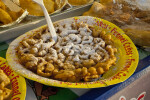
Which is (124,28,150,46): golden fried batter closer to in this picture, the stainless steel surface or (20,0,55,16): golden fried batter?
the stainless steel surface

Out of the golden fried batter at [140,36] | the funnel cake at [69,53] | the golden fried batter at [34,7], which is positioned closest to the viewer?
the funnel cake at [69,53]

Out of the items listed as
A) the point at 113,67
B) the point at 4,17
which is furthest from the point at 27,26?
the point at 113,67

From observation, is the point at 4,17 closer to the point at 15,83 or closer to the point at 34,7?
the point at 34,7

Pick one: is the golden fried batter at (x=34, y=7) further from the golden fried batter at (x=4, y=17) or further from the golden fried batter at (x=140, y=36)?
the golden fried batter at (x=140, y=36)

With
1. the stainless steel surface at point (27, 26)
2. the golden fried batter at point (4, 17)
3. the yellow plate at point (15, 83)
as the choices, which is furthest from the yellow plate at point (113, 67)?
the golden fried batter at point (4, 17)

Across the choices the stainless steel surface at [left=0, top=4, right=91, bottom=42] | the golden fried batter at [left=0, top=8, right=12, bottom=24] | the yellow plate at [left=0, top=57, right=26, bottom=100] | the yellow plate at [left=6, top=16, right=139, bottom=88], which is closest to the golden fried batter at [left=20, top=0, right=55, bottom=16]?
the stainless steel surface at [left=0, top=4, right=91, bottom=42]

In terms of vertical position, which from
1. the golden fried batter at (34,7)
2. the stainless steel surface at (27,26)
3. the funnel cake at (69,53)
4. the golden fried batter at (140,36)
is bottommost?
the golden fried batter at (140,36)
